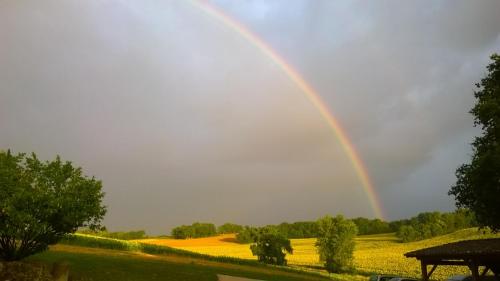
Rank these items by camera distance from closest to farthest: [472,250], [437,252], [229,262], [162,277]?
[472,250]
[437,252]
[162,277]
[229,262]

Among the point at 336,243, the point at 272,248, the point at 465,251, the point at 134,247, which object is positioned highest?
the point at 336,243

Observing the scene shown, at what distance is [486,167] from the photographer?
30.9 m

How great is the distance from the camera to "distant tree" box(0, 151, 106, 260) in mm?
27047

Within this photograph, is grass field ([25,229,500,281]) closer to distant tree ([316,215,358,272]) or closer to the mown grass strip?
the mown grass strip

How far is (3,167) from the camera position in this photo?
2889 cm

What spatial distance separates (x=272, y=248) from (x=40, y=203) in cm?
7222

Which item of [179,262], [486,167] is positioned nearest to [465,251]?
[486,167]

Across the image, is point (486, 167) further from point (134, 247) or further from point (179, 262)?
point (134, 247)

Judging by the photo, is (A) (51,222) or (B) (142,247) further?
(B) (142,247)

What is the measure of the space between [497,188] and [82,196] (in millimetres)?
27906

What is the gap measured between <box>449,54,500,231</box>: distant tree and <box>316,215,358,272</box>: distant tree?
64.2 metres

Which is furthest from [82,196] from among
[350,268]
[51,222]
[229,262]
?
[350,268]

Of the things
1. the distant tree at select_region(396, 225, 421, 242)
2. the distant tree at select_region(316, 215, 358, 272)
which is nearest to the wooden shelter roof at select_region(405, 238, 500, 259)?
the distant tree at select_region(316, 215, 358, 272)

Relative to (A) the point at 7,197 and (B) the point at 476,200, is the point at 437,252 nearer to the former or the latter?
(B) the point at 476,200
